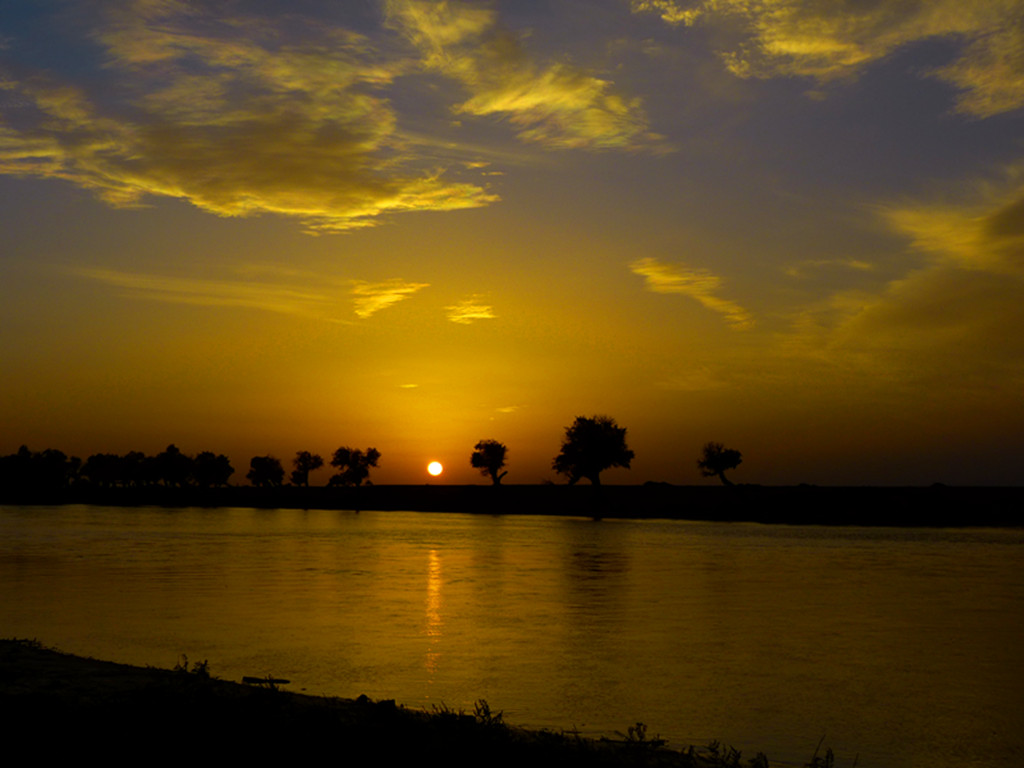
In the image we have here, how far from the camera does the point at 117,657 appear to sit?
2073 cm

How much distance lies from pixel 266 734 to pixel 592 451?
490 ft

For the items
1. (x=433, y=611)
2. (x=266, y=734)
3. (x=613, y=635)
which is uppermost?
(x=266, y=734)

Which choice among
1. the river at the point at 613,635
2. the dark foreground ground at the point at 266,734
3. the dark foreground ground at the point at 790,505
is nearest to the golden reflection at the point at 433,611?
the river at the point at 613,635

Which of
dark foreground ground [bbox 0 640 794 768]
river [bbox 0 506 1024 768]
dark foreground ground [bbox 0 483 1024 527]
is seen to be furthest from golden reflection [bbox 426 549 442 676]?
dark foreground ground [bbox 0 483 1024 527]

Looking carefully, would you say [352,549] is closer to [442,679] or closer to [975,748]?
[442,679]

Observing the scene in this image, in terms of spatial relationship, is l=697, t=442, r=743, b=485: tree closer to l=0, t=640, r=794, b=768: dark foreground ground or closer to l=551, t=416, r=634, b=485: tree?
l=551, t=416, r=634, b=485: tree

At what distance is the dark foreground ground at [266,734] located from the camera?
11117 millimetres

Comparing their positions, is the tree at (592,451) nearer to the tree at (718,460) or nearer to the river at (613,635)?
the tree at (718,460)

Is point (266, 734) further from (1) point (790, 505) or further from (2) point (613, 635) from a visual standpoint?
(1) point (790, 505)

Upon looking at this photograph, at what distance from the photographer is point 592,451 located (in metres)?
160

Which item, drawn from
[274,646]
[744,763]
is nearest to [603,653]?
[274,646]

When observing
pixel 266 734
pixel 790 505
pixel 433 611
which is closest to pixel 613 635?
pixel 433 611

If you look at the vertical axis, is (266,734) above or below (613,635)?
above

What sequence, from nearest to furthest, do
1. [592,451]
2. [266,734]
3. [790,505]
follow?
[266,734] < [790,505] < [592,451]
